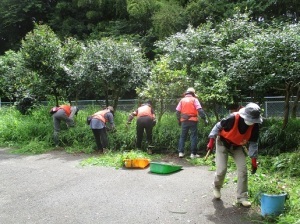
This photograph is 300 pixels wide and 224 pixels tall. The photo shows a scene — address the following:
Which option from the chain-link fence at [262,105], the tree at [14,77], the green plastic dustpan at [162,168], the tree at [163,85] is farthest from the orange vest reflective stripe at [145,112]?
the tree at [14,77]

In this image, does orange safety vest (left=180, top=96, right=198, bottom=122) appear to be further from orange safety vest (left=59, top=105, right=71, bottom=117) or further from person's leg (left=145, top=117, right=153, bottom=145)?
orange safety vest (left=59, top=105, right=71, bottom=117)

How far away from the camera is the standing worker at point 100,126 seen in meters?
9.98

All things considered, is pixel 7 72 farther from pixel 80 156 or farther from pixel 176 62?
pixel 176 62

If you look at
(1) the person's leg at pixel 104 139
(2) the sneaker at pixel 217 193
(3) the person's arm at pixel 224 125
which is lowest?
(2) the sneaker at pixel 217 193

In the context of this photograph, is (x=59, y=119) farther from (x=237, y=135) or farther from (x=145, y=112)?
(x=237, y=135)

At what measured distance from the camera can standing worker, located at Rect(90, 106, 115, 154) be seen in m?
9.98

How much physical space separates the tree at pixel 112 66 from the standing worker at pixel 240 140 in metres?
6.48

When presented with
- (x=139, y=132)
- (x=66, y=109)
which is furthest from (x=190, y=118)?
(x=66, y=109)

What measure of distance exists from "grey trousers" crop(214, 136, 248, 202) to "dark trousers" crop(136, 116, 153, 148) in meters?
4.05

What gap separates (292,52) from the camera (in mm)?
8336

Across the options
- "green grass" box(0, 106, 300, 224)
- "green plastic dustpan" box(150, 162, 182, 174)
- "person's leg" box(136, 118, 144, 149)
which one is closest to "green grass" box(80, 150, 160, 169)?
"green grass" box(0, 106, 300, 224)

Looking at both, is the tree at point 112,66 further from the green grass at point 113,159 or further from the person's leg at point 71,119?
the green grass at point 113,159

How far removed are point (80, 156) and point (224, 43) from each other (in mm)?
5604

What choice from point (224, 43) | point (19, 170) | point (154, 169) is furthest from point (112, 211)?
point (224, 43)
